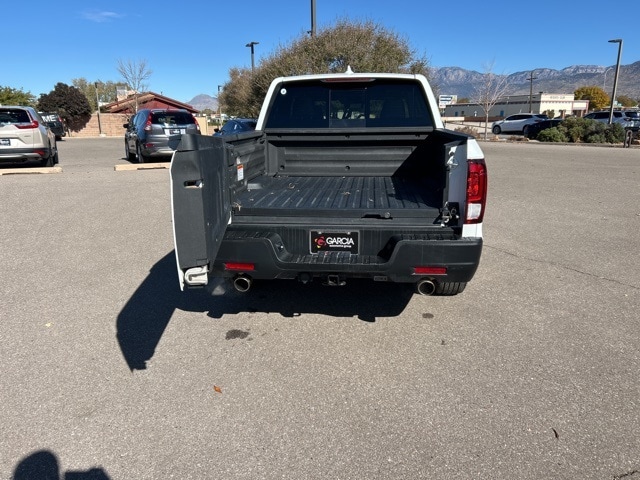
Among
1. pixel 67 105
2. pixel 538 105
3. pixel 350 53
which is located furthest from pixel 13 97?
pixel 538 105

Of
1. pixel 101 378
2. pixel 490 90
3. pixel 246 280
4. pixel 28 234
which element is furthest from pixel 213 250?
pixel 490 90

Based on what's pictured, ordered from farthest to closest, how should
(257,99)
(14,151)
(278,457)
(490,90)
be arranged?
(490,90)
(257,99)
(14,151)
(278,457)

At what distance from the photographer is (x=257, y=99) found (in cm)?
2648

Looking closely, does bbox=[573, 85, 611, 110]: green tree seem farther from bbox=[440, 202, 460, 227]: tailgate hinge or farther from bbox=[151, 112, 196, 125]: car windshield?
bbox=[440, 202, 460, 227]: tailgate hinge

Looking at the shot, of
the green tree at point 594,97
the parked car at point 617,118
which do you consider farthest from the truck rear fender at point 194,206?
the green tree at point 594,97

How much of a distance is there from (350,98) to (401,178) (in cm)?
96

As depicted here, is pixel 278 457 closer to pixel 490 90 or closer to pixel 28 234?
pixel 28 234

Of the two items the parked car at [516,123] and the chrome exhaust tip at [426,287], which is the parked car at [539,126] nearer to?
the parked car at [516,123]

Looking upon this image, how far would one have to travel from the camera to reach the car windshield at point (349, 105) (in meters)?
4.63

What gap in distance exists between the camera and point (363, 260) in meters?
3.25

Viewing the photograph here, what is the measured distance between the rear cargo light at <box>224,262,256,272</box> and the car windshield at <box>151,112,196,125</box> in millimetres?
Result: 12048

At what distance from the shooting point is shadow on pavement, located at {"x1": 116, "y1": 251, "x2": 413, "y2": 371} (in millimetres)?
3998

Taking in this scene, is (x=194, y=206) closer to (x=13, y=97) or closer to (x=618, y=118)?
(x=618, y=118)

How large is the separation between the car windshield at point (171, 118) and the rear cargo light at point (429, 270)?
12.6 m
